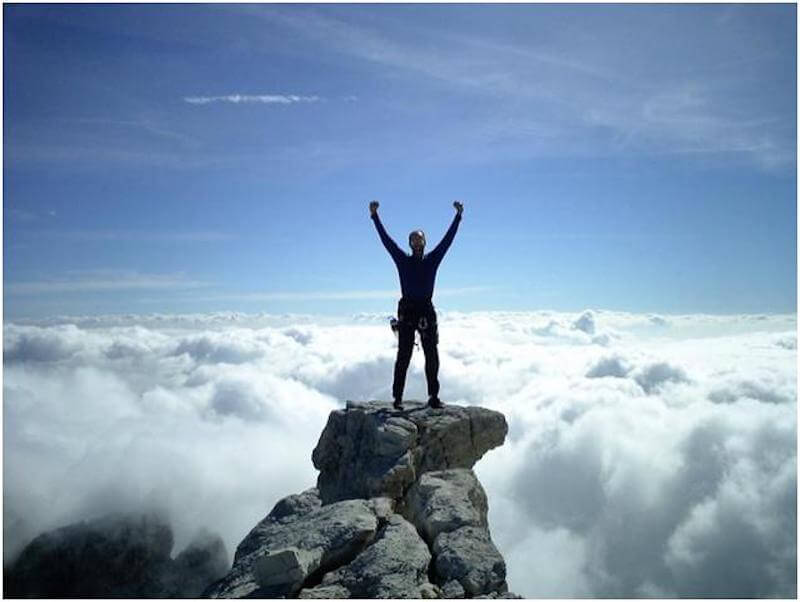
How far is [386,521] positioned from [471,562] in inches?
89.4

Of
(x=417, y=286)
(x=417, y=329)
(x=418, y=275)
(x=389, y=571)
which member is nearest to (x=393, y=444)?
(x=417, y=329)

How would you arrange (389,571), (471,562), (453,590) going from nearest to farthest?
(453,590) < (389,571) < (471,562)

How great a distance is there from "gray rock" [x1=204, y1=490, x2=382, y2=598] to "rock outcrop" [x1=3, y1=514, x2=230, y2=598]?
88.3m

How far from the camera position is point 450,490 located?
11.5m

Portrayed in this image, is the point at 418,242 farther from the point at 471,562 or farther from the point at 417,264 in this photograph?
the point at 471,562

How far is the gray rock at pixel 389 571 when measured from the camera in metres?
8.41

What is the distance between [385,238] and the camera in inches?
543

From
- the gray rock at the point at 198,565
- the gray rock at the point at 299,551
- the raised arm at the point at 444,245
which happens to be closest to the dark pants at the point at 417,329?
the raised arm at the point at 444,245

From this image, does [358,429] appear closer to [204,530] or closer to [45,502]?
[204,530]

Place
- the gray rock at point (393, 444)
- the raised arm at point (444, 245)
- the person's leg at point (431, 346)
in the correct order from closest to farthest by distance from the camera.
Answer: the gray rock at point (393, 444), the raised arm at point (444, 245), the person's leg at point (431, 346)

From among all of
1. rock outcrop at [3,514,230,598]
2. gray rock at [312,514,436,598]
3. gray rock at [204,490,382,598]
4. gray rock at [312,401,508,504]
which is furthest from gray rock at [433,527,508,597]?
rock outcrop at [3,514,230,598]

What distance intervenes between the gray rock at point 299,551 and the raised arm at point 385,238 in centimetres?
586

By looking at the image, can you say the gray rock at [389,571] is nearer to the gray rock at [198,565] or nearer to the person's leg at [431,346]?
the person's leg at [431,346]

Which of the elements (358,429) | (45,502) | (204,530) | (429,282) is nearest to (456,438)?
(358,429)
